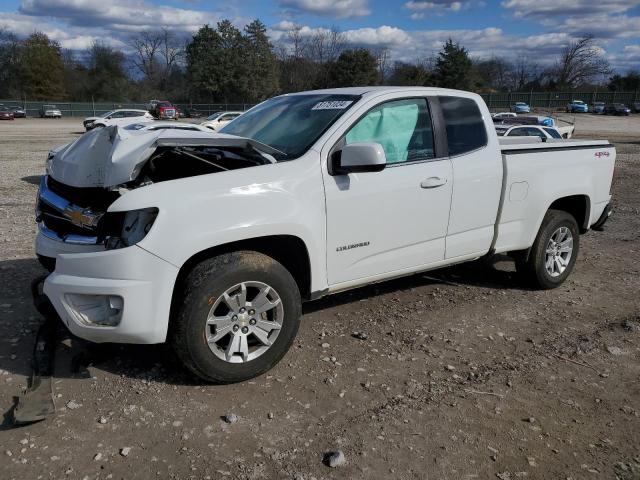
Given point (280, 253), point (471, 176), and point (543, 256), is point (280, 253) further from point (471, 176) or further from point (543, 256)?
point (543, 256)

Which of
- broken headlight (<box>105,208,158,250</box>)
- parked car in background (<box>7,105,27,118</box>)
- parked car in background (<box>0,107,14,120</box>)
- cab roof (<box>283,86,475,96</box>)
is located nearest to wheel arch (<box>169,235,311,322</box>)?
broken headlight (<box>105,208,158,250</box>)

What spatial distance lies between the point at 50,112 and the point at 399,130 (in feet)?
210

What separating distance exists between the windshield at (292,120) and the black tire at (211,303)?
86 cm

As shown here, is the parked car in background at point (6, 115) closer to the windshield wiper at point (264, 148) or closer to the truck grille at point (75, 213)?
the truck grille at point (75, 213)

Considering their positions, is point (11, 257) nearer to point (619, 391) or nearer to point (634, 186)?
point (619, 391)

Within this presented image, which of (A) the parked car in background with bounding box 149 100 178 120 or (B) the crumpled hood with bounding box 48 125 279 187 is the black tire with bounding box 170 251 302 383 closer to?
(B) the crumpled hood with bounding box 48 125 279 187

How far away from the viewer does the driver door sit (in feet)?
12.9

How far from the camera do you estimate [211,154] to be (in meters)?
4.03

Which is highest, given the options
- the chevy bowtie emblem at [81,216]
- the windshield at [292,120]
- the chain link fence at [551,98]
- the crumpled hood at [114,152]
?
the chain link fence at [551,98]

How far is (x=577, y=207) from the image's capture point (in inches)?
233

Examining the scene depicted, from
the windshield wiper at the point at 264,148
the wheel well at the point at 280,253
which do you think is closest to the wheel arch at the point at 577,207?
the wheel well at the point at 280,253

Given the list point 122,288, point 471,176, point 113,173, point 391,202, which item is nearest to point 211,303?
point 122,288

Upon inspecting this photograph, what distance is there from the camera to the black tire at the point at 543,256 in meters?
5.41

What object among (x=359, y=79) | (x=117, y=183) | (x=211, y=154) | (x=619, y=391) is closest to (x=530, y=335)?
(x=619, y=391)
